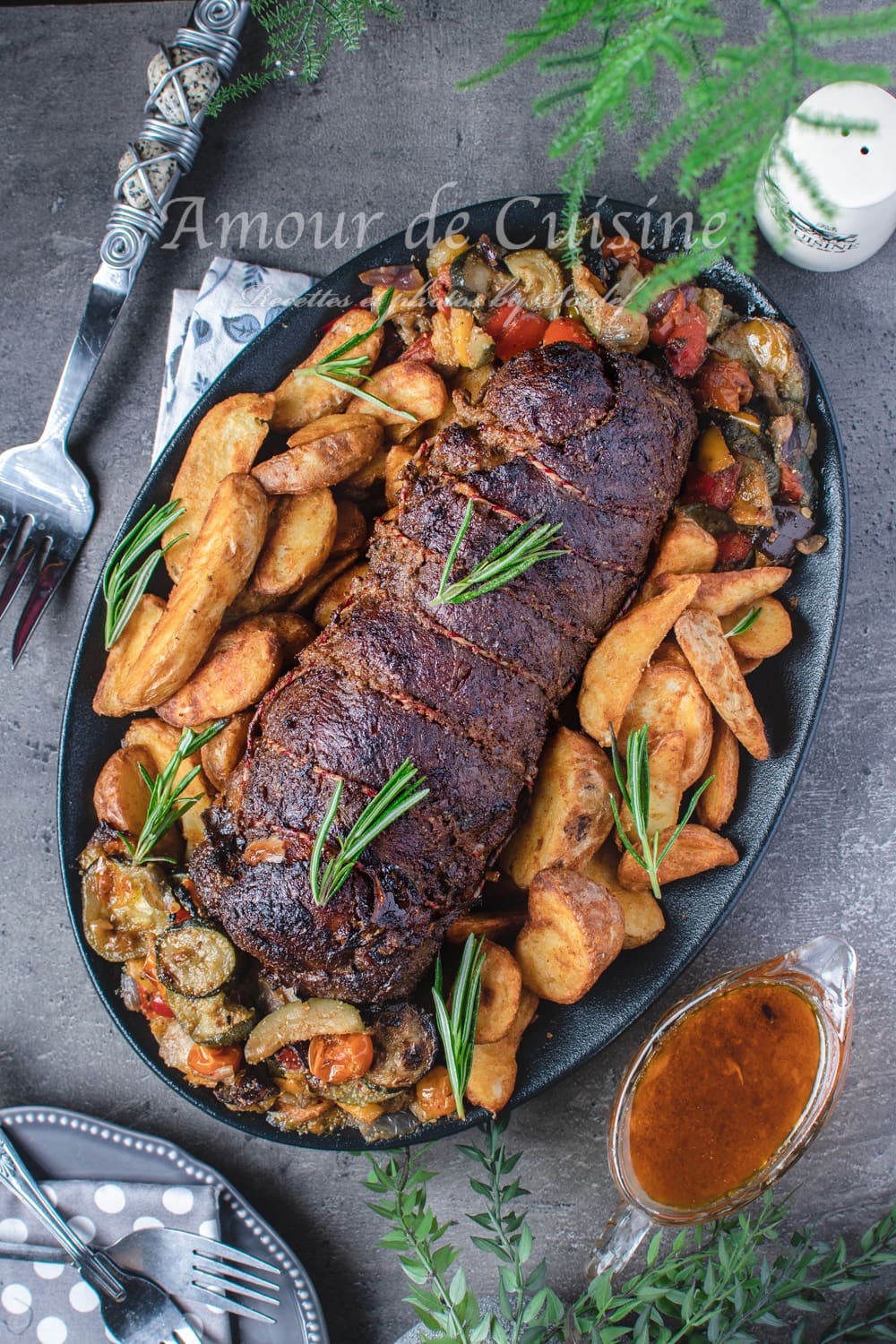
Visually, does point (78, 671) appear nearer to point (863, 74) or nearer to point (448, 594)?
point (448, 594)

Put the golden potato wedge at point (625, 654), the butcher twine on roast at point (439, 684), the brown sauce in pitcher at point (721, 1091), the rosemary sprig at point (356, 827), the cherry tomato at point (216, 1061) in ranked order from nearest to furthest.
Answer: the rosemary sprig at point (356, 827), the butcher twine on roast at point (439, 684), the golden potato wedge at point (625, 654), the cherry tomato at point (216, 1061), the brown sauce in pitcher at point (721, 1091)

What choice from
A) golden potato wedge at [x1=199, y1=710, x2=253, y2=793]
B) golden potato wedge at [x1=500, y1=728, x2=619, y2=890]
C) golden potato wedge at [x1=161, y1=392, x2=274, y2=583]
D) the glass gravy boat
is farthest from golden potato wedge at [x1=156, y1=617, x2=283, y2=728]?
the glass gravy boat

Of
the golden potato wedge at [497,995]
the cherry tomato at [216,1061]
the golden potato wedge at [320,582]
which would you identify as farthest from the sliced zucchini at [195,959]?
the golden potato wedge at [320,582]

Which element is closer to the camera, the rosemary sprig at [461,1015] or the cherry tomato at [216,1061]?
the rosemary sprig at [461,1015]

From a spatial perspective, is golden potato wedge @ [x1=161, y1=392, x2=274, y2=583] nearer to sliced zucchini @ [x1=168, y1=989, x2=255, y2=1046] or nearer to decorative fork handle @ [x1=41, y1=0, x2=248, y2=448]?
decorative fork handle @ [x1=41, y1=0, x2=248, y2=448]

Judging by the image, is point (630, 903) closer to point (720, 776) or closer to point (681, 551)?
point (720, 776)

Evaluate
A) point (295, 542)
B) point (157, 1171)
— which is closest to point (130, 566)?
point (295, 542)

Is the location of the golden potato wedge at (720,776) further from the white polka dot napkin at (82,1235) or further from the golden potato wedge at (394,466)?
the white polka dot napkin at (82,1235)

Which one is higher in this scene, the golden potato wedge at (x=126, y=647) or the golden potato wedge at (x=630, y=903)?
the golden potato wedge at (x=126, y=647)
